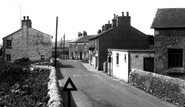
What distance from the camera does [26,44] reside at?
162 ft

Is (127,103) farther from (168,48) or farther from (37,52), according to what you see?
(37,52)

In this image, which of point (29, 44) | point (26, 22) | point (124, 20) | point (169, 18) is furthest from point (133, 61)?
point (26, 22)

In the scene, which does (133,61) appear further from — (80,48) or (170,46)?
(80,48)

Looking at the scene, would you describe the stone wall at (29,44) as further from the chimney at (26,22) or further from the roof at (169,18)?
the roof at (169,18)

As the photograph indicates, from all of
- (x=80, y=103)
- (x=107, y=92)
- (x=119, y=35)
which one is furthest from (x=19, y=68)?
(x=119, y=35)

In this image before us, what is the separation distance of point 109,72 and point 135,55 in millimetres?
10282

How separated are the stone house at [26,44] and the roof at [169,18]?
93.3 feet

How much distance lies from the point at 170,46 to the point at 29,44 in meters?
32.5

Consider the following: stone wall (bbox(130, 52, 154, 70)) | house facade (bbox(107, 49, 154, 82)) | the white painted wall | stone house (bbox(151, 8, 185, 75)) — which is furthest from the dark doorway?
stone house (bbox(151, 8, 185, 75))

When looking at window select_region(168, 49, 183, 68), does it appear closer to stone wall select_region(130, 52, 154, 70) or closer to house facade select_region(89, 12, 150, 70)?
stone wall select_region(130, 52, 154, 70)

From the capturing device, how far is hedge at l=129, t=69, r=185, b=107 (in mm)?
17406

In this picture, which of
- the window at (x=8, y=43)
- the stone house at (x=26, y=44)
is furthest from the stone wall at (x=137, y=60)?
the window at (x=8, y=43)

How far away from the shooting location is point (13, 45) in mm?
49000

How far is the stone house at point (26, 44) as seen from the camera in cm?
4891
